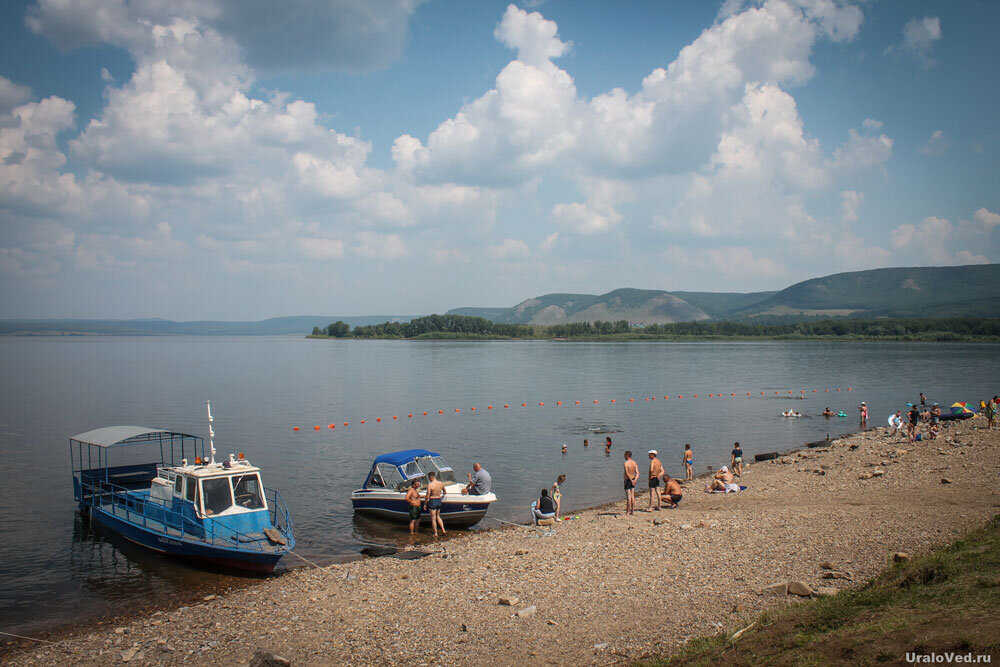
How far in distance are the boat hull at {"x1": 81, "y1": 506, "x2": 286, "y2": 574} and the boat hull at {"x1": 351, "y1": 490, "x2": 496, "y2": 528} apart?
616cm

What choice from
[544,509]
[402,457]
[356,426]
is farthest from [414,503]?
[356,426]

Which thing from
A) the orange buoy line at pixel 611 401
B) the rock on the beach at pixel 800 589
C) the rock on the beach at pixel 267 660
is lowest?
the orange buoy line at pixel 611 401

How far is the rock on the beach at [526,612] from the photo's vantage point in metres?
13.7

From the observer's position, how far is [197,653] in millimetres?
13727

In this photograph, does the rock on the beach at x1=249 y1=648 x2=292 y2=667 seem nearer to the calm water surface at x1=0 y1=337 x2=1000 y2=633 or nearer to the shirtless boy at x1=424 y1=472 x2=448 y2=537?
the calm water surface at x1=0 y1=337 x2=1000 y2=633

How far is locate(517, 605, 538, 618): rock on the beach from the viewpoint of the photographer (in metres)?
13.7

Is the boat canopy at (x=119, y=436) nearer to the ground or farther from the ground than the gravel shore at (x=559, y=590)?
farther from the ground

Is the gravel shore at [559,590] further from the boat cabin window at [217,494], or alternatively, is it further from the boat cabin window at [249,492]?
the boat cabin window at [217,494]

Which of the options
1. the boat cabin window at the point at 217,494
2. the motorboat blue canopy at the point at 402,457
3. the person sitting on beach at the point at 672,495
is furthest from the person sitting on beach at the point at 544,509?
the boat cabin window at the point at 217,494

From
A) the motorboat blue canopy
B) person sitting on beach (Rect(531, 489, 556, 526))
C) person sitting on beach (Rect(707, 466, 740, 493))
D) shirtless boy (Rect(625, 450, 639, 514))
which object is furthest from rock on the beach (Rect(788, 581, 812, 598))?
the motorboat blue canopy

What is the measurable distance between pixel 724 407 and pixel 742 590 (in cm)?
5027

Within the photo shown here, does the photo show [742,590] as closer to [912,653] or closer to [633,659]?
[633,659]

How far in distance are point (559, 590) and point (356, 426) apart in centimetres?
3798

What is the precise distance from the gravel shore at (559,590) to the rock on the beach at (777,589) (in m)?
0.18
